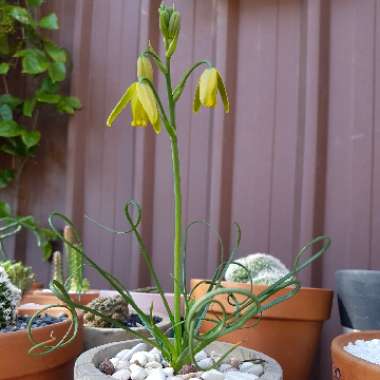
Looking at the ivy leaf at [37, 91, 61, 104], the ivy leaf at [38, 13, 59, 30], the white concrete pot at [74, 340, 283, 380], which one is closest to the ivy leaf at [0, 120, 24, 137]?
the ivy leaf at [37, 91, 61, 104]

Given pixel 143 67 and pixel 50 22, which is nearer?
pixel 143 67

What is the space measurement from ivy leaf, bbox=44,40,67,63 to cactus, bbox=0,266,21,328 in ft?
4.44

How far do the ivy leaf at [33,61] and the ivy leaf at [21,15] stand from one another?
12 centimetres

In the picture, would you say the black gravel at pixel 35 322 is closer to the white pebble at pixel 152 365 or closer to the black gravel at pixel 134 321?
the black gravel at pixel 134 321

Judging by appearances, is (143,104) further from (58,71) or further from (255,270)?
(58,71)

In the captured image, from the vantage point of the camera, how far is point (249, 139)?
1.95 meters

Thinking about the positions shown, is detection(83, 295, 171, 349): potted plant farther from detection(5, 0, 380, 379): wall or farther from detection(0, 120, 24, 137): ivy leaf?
detection(0, 120, 24, 137): ivy leaf

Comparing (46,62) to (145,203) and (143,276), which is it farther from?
(143,276)

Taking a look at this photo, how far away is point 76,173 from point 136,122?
59.2 inches

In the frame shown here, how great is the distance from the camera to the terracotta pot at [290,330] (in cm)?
131

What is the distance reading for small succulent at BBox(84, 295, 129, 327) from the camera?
1383 mm

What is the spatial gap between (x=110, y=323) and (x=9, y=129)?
125 cm

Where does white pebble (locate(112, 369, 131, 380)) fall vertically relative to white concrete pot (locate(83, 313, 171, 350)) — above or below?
above

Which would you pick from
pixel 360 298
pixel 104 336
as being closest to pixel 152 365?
pixel 104 336
